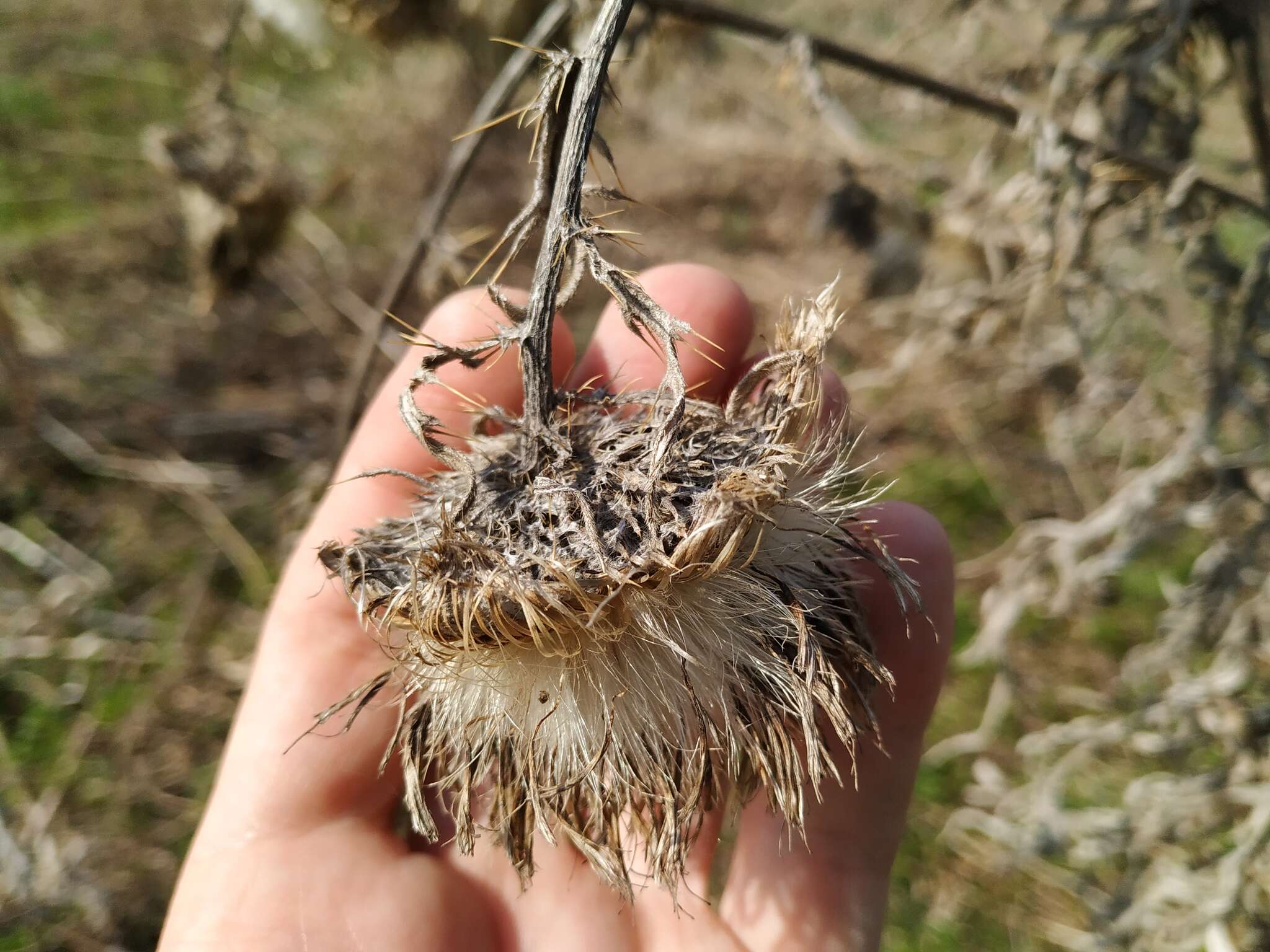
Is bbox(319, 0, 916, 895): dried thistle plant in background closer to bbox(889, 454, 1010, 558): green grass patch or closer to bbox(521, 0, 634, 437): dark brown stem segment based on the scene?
bbox(521, 0, 634, 437): dark brown stem segment

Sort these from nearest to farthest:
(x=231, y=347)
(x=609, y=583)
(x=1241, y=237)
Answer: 1. (x=609, y=583)
2. (x=1241, y=237)
3. (x=231, y=347)

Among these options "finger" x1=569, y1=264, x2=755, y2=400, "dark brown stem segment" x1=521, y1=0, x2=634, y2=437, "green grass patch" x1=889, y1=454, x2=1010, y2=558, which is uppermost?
"green grass patch" x1=889, y1=454, x2=1010, y2=558

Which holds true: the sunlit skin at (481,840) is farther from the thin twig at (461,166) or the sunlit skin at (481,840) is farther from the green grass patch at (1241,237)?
the green grass patch at (1241,237)

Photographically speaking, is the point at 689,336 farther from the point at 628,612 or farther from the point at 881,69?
the point at 628,612

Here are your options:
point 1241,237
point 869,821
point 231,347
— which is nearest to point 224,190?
point 231,347

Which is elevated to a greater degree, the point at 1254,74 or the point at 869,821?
the point at 1254,74

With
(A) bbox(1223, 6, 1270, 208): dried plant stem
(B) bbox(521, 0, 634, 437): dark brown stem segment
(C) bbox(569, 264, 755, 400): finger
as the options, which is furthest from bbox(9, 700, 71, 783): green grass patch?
(A) bbox(1223, 6, 1270, 208): dried plant stem
